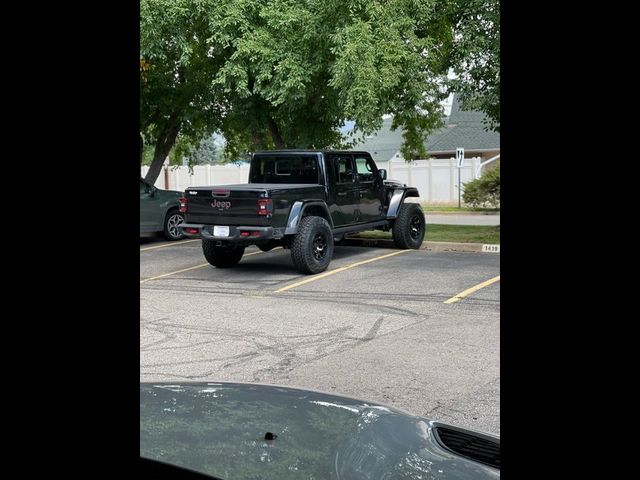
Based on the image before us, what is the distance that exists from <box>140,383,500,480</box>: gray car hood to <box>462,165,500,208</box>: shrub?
27631mm

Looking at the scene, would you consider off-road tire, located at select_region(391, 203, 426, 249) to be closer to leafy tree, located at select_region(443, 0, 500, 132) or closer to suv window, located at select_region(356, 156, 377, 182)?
suv window, located at select_region(356, 156, 377, 182)

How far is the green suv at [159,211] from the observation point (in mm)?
17125

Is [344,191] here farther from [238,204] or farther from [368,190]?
[238,204]

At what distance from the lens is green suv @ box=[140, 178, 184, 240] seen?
17.1m

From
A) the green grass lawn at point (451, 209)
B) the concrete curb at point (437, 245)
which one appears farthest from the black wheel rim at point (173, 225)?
the green grass lawn at point (451, 209)

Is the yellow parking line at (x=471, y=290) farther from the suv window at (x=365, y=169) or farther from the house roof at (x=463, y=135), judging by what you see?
the house roof at (x=463, y=135)

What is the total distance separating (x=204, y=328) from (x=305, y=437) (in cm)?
645

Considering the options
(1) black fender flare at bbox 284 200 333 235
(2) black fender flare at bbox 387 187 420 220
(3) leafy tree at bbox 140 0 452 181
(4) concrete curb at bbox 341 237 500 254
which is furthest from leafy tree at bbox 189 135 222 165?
(1) black fender flare at bbox 284 200 333 235

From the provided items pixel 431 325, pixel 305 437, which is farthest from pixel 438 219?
pixel 305 437

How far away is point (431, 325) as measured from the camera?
8586 millimetres

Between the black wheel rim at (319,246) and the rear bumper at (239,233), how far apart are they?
0.76 metres

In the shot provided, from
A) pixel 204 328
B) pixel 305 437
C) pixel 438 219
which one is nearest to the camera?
pixel 305 437

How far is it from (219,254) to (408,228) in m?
3.96
